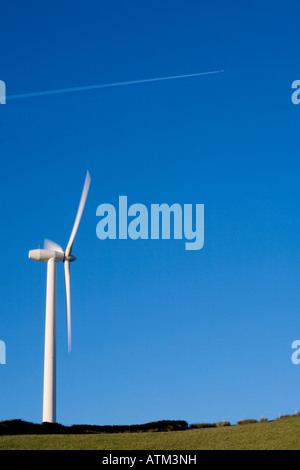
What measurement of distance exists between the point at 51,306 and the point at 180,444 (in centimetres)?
2345

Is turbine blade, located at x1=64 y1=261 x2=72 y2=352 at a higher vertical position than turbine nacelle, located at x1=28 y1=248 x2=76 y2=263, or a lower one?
lower

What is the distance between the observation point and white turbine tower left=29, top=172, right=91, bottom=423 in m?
72.3

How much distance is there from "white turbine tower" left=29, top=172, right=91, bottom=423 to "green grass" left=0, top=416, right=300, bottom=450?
29.7 feet

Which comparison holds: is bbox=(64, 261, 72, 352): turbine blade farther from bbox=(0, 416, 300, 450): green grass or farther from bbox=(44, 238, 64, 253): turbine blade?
bbox=(0, 416, 300, 450): green grass

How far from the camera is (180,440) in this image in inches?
2382

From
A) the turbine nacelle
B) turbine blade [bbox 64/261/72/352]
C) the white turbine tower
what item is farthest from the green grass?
the turbine nacelle

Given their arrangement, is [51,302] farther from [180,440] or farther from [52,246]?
[180,440]

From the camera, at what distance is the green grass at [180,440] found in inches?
2277

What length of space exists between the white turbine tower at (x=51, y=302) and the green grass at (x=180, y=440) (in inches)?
357

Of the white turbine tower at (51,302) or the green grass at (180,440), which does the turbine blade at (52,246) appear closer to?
the white turbine tower at (51,302)

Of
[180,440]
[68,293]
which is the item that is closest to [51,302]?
[68,293]
